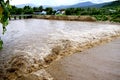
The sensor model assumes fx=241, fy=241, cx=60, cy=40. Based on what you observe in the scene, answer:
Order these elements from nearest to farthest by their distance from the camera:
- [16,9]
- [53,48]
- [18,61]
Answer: [18,61], [53,48], [16,9]

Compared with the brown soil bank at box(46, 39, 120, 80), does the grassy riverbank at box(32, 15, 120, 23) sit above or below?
below

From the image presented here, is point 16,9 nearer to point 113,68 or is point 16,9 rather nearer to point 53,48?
point 53,48

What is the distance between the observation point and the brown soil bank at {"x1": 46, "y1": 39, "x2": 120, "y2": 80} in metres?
8.57

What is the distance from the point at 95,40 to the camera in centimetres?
1599

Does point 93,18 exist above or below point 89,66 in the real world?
below

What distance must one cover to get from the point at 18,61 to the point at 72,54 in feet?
9.76

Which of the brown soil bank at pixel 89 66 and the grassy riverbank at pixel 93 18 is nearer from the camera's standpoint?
the brown soil bank at pixel 89 66

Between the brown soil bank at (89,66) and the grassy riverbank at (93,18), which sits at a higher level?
the brown soil bank at (89,66)

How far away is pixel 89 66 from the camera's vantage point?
973cm

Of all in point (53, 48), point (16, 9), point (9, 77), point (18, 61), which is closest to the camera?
point (9, 77)

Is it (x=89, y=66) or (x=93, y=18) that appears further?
(x=93, y=18)

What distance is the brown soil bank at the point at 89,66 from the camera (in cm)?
857

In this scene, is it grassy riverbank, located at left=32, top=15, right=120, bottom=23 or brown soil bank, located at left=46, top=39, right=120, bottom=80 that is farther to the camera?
grassy riverbank, located at left=32, top=15, right=120, bottom=23

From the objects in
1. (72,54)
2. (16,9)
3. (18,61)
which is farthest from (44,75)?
(16,9)
